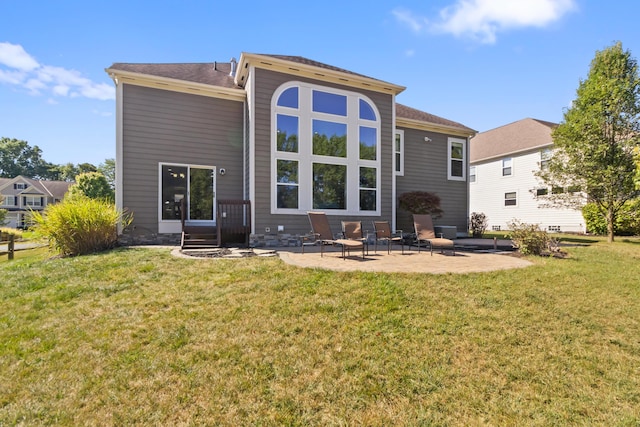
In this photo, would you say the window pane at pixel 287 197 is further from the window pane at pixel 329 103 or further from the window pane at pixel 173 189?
the window pane at pixel 173 189

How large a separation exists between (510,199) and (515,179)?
56.9 inches

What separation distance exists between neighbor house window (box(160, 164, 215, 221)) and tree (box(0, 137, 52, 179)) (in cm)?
7857

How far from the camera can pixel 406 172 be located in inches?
521

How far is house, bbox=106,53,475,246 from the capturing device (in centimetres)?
939

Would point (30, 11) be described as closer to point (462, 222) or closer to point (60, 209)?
point (60, 209)

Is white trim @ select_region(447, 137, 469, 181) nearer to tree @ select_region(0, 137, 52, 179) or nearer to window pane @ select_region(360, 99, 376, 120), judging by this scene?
window pane @ select_region(360, 99, 376, 120)

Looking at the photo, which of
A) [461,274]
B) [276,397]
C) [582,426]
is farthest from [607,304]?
[276,397]

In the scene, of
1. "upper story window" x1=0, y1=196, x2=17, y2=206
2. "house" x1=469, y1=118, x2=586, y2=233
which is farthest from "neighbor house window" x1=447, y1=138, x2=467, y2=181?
"upper story window" x1=0, y1=196, x2=17, y2=206

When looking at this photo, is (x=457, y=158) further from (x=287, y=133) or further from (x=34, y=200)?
(x=34, y=200)

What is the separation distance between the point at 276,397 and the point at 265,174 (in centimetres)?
744

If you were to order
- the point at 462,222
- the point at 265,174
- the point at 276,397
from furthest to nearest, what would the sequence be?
the point at 462,222 < the point at 265,174 < the point at 276,397

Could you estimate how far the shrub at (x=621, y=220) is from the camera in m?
13.4

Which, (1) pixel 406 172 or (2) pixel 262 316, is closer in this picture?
(2) pixel 262 316

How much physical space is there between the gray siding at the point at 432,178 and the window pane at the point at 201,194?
7457 mm
